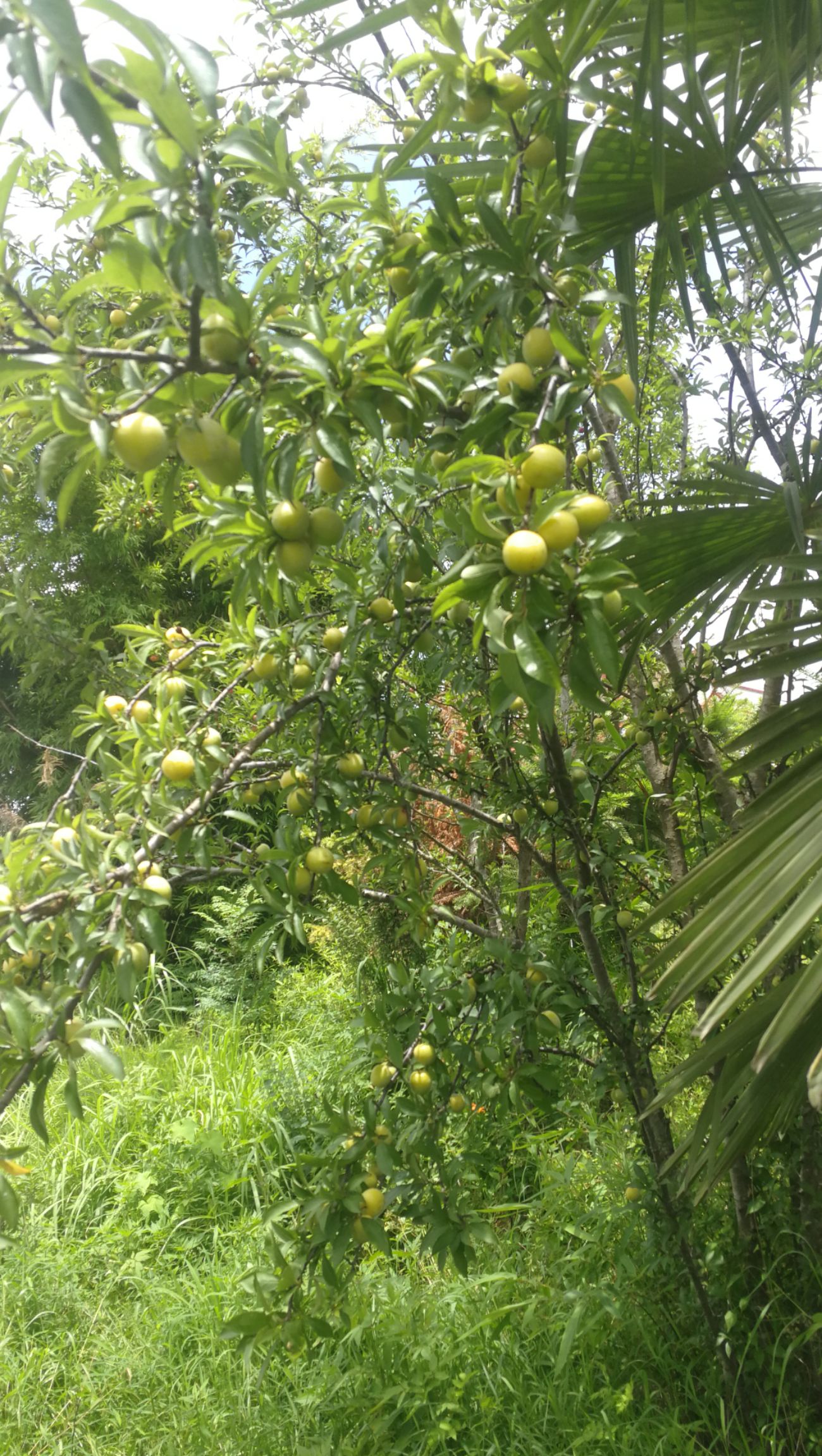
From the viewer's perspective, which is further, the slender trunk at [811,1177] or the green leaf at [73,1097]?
the slender trunk at [811,1177]

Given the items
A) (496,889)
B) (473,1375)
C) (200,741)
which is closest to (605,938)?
(496,889)

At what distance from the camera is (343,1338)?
6.33 feet

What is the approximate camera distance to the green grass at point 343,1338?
5.53 feet

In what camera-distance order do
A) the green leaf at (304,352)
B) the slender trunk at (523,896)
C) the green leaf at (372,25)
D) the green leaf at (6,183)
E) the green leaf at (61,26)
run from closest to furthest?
the green leaf at (61,26) → the green leaf at (6,183) → the green leaf at (304,352) → the green leaf at (372,25) → the slender trunk at (523,896)

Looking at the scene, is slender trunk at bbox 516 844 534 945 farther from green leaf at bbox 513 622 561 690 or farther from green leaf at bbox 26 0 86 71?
green leaf at bbox 26 0 86 71

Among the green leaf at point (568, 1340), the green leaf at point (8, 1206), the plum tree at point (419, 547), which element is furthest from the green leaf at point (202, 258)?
the green leaf at point (568, 1340)

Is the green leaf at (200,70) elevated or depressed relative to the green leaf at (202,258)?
elevated

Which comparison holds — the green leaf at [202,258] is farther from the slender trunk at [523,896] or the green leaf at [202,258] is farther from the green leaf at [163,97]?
the slender trunk at [523,896]

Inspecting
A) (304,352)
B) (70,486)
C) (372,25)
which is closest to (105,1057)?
(70,486)

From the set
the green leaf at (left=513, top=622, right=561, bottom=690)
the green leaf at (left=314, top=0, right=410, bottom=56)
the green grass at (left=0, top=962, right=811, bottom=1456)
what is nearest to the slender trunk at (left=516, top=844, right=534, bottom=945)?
the green grass at (left=0, top=962, right=811, bottom=1456)

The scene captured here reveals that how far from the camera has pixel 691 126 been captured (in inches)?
47.7

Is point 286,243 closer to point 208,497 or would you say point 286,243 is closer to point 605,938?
point 208,497

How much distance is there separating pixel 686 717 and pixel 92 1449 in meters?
1.90

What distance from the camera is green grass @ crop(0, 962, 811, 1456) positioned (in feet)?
5.53
